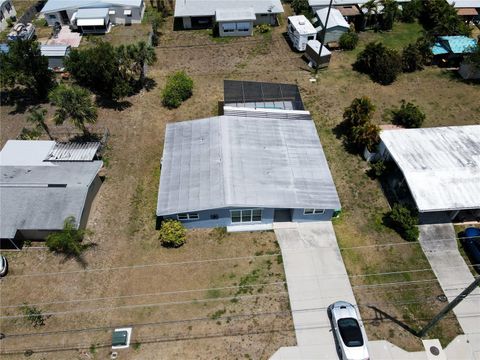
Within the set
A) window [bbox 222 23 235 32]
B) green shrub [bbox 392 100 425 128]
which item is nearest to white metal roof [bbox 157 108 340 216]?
green shrub [bbox 392 100 425 128]

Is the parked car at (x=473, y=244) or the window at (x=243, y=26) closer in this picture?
the parked car at (x=473, y=244)

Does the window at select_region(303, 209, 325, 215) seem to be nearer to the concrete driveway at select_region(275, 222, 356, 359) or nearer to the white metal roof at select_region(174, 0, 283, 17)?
the concrete driveway at select_region(275, 222, 356, 359)

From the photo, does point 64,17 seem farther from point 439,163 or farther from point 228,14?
point 439,163

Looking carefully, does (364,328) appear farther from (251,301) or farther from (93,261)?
(93,261)

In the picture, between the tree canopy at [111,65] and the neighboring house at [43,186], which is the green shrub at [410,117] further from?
the neighboring house at [43,186]

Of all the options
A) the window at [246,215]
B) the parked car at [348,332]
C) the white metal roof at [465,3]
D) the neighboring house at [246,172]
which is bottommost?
the parked car at [348,332]

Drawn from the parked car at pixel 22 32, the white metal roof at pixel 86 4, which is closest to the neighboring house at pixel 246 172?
the white metal roof at pixel 86 4

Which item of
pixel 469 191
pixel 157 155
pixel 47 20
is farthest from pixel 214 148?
pixel 47 20
